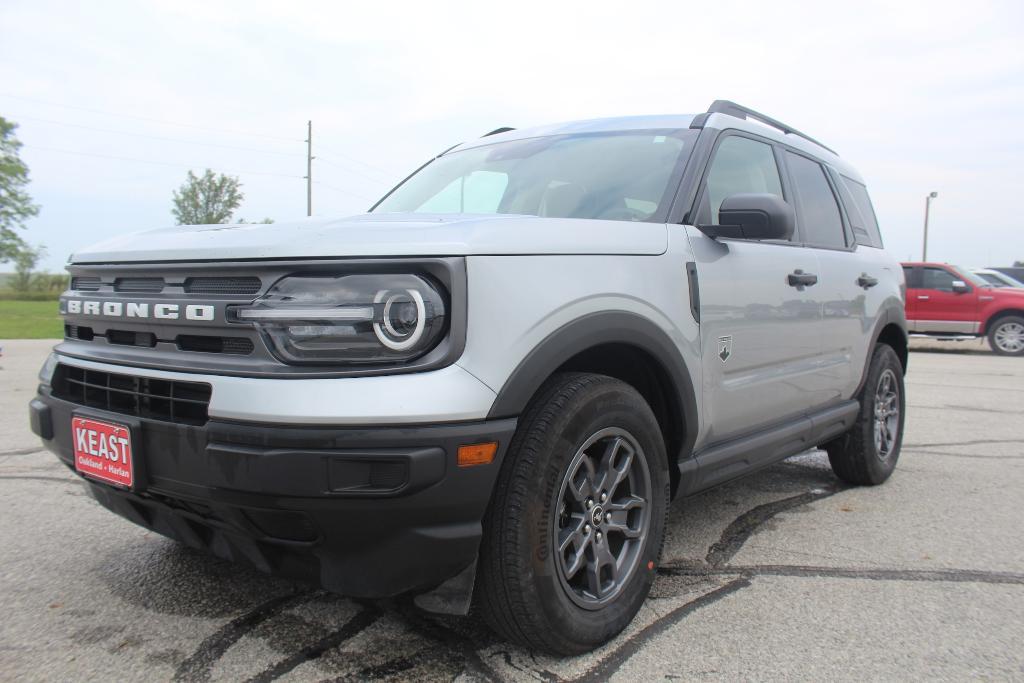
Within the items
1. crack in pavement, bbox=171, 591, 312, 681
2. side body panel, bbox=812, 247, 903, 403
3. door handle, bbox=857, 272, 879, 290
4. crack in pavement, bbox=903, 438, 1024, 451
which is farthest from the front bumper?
crack in pavement, bbox=903, 438, 1024, 451

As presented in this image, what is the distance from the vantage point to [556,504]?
2225 mm

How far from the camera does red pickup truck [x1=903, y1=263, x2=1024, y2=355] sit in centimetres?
1522

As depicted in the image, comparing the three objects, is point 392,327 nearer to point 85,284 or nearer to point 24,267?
point 85,284

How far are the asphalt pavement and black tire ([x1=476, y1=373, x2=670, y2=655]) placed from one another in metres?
0.12

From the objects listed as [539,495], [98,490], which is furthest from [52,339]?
[539,495]

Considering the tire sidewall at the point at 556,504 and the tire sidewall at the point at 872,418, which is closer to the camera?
the tire sidewall at the point at 556,504

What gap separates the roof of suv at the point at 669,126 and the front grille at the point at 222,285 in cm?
195

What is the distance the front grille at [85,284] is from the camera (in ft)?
8.31

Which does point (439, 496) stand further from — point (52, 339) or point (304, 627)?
point (52, 339)

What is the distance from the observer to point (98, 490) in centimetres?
242

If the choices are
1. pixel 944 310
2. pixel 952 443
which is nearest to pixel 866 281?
pixel 952 443

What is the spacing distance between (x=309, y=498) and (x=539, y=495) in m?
0.61

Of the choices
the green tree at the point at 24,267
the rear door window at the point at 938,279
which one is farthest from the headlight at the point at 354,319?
the green tree at the point at 24,267

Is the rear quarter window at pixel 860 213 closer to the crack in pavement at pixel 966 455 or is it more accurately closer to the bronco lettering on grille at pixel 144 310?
the crack in pavement at pixel 966 455
